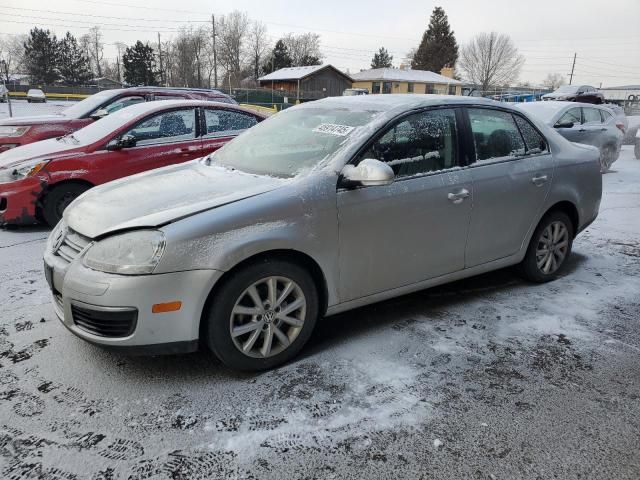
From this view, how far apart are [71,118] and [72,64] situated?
7724 cm

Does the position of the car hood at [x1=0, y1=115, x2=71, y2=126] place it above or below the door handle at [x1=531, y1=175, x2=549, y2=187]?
above

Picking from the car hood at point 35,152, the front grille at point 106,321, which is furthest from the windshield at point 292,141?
the car hood at point 35,152

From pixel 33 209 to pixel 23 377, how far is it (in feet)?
11.1

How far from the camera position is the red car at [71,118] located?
25.1ft

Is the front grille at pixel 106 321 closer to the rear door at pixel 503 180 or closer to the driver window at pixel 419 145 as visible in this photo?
the driver window at pixel 419 145

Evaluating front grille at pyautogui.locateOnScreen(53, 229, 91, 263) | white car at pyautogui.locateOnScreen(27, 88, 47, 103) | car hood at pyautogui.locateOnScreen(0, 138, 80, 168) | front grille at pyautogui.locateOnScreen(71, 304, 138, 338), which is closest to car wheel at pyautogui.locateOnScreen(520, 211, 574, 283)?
front grille at pyautogui.locateOnScreen(71, 304, 138, 338)

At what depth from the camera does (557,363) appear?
121 inches

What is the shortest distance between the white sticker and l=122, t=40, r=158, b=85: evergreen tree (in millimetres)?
72786

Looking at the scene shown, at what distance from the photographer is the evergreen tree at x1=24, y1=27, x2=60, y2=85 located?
7069cm

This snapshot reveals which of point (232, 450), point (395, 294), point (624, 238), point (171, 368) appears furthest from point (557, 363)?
point (624, 238)

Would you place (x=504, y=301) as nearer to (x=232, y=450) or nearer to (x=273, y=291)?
(x=273, y=291)

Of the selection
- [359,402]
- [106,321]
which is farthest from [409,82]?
[106,321]

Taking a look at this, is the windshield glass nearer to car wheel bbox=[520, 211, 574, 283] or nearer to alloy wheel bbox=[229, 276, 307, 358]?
alloy wheel bbox=[229, 276, 307, 358]

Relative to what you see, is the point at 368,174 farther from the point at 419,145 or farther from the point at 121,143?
the point at 121,143
